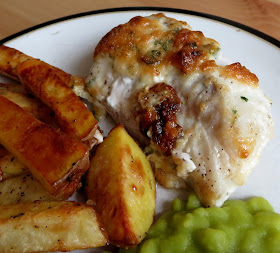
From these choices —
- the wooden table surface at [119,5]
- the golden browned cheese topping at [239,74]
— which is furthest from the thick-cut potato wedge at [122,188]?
the wooden table surface at [119,5]

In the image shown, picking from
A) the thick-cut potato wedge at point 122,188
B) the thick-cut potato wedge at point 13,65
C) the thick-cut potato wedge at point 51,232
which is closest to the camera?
the thick-cut potato wedge at point 51,232

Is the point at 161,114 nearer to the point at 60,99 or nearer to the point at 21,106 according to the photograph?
the point at 60,99

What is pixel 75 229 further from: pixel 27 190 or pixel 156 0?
pixel 156 0

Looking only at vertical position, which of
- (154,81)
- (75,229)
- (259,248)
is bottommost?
(259,248)

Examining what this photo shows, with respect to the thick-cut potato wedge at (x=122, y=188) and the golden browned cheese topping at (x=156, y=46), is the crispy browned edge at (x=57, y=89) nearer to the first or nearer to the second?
the thick-cut potato wedge at (x=122, y=188)

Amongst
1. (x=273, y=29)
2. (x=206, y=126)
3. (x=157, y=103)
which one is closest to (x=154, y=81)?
(x=157, y=103)

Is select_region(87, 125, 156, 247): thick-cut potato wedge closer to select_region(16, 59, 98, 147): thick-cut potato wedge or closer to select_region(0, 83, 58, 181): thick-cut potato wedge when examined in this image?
select_region(16, 59, 98, 147): thick-cut potato wedge
